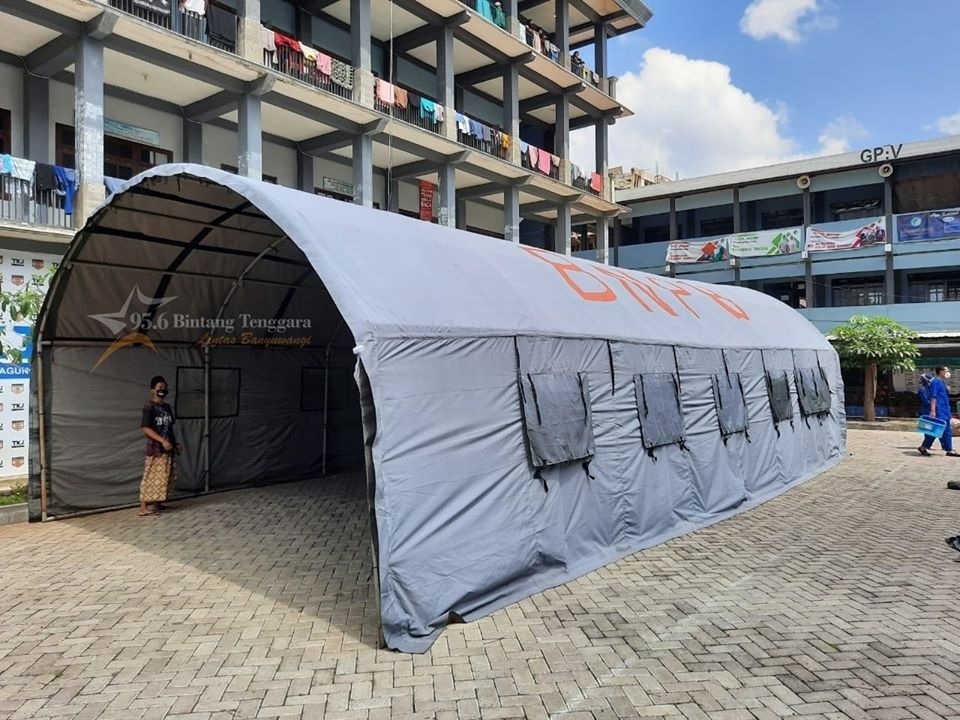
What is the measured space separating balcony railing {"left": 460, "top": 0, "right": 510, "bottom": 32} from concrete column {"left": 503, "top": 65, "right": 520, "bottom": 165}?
4.65 feet

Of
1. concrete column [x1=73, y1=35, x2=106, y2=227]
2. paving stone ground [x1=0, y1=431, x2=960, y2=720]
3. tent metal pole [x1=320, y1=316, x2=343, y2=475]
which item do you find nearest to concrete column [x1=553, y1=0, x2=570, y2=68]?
concrete column [x1=73, y1=35, x2=106, y2=227]

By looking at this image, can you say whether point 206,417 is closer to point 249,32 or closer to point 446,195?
point 249,32

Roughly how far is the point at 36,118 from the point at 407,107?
30.7ft

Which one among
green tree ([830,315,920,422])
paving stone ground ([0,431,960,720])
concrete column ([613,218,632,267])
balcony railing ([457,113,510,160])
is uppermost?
balcony railing ([457,113,510,160])

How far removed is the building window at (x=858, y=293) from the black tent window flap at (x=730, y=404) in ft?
76.2

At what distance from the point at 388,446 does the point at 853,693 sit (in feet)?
10.9

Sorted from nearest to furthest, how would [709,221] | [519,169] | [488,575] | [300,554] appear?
1. [488,575]
2. [300,554]
3. [519,169]
4. [709,221]

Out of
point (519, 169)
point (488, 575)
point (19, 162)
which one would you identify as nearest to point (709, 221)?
point (519, 169)

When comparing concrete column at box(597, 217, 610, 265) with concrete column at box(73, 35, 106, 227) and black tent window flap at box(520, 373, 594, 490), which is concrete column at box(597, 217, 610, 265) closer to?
concrete column at box(73, 35, 106, 227)

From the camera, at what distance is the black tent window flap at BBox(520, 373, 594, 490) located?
6.12m

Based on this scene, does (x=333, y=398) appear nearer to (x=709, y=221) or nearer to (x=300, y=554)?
(x=300, y=554)

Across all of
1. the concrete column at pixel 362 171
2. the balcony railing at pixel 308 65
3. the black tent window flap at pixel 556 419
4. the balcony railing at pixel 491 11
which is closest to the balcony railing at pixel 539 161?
the balcony railing at pixel 491 11

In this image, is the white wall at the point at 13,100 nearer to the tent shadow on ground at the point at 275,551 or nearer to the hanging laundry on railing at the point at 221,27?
the hanging laundry on railing at the point at 221,27

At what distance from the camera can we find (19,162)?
12.4 metres
